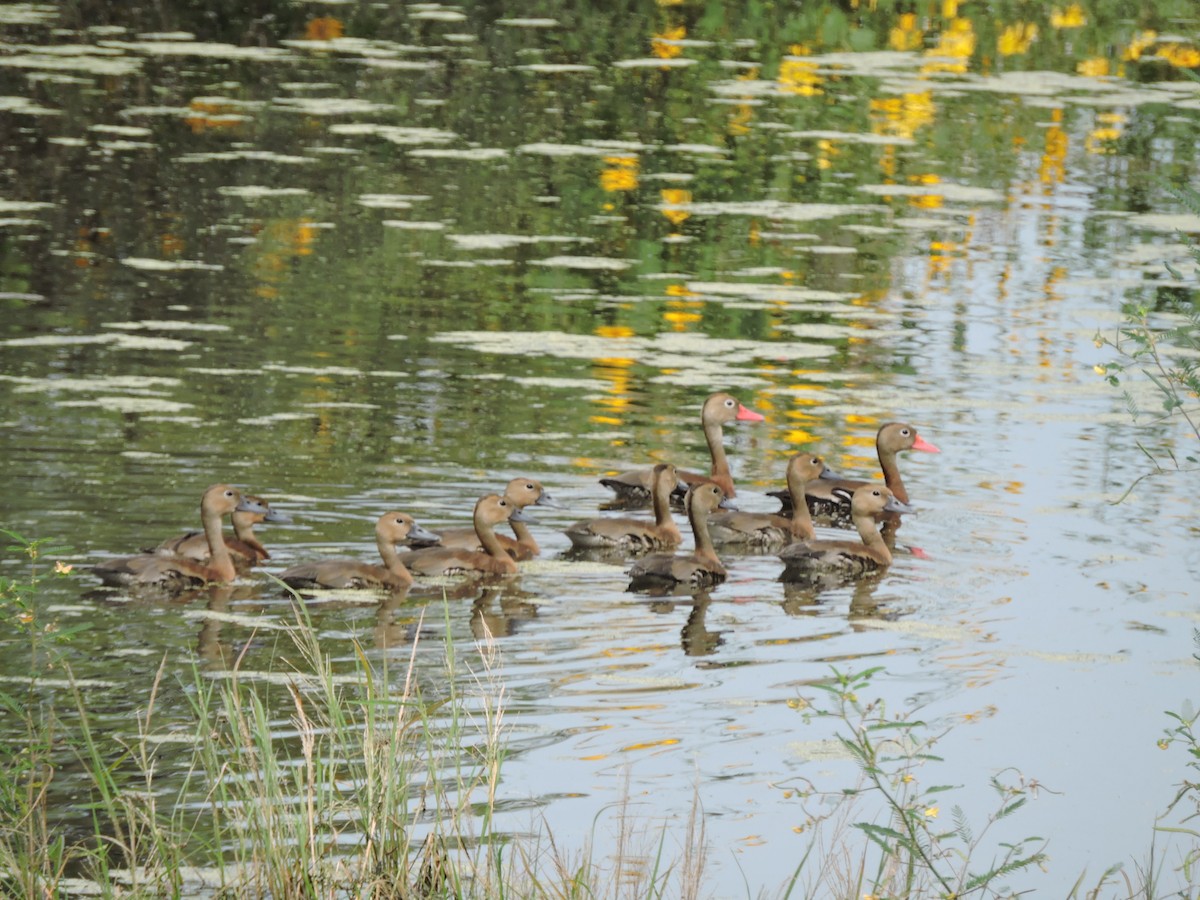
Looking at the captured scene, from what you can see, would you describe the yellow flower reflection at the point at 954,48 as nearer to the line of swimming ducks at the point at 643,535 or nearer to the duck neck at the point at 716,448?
the duck neck at the point at 716,448

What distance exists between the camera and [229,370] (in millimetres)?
11938

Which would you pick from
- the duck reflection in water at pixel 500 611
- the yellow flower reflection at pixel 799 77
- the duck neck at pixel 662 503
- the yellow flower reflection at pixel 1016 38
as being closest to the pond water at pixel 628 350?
the duck reflection in water at pixel 500 611

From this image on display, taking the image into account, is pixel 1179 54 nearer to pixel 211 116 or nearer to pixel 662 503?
pixel 211 116

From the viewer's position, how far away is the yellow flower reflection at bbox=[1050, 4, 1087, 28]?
2752 cm

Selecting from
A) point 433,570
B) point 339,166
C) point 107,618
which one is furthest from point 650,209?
point 107,618

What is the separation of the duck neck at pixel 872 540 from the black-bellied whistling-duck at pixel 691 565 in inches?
28.4

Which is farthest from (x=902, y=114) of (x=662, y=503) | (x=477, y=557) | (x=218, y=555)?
(x=218, y=555)

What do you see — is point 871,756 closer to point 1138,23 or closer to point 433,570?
point 433,570

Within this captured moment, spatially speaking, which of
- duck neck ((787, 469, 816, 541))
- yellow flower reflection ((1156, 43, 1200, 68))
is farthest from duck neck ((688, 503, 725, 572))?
yellow flower reflection ((1156, 43, 1200, 68))

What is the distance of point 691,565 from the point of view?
933 centimetres

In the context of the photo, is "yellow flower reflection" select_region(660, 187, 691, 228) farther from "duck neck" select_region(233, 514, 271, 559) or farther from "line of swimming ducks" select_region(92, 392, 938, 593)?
"duck neck" select_region(233, 514, 271, 559)

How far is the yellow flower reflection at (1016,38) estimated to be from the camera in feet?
84.1

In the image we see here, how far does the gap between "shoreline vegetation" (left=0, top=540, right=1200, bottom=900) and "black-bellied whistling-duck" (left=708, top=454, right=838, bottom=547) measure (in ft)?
10.6

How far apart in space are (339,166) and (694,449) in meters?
7.46
